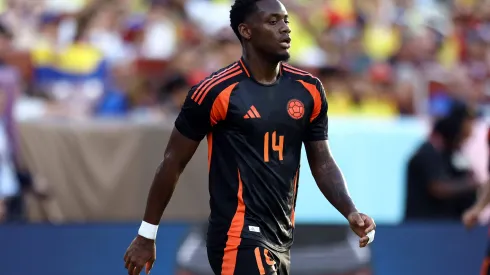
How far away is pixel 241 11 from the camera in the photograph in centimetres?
493

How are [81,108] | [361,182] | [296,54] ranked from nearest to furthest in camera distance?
[361,182] → [81,108] → [296,54]

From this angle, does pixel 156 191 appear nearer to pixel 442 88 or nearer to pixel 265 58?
pixel 265 58

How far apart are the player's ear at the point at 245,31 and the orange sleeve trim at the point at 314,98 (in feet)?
1.16

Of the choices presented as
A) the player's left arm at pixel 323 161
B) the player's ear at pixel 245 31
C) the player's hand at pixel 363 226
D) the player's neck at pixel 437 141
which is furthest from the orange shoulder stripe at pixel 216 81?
the player's neck at pixel 437 141

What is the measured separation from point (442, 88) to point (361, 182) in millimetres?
3048

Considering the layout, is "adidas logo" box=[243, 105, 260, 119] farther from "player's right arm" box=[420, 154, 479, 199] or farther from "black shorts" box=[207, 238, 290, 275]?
"player's right arm" box=[420, 154, 479, 199]

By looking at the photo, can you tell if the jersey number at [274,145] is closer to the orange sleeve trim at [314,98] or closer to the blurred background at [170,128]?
the orange sleeve trim at [314,98]

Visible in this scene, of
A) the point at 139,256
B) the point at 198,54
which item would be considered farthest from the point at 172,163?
the point at 198,54

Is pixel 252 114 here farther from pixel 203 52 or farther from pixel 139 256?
pixel 203 52

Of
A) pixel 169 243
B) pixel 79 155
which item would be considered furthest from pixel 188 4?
pixel 169 243

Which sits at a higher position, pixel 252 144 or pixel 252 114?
pixel 252 114

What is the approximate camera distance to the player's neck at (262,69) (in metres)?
4.89

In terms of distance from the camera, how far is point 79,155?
970cm

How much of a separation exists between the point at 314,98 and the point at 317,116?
112 mm
